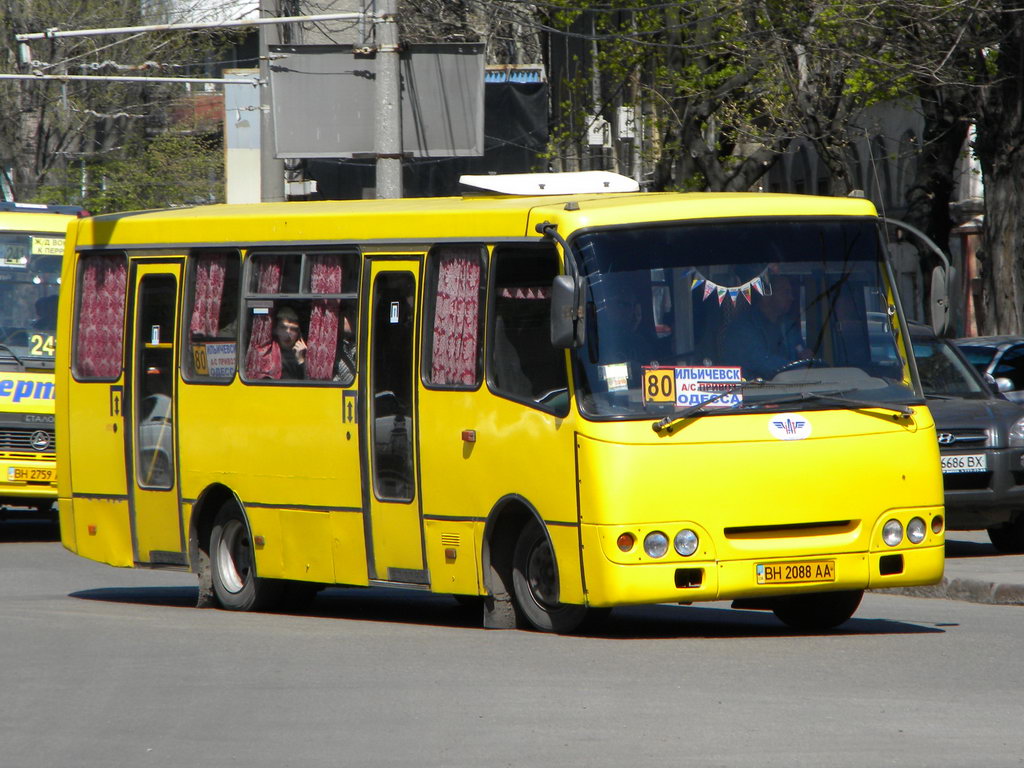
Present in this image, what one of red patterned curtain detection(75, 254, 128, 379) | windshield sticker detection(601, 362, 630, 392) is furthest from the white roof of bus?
red patterned curtain detection(75, 254, 128, 379)

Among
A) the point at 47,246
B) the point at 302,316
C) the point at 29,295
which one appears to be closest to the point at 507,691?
the point at 302,316

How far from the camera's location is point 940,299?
10773mm

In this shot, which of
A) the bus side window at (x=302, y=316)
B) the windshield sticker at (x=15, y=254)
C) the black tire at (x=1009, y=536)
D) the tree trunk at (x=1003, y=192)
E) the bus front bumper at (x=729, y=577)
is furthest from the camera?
the tree trunk at (x=1003, y=192)

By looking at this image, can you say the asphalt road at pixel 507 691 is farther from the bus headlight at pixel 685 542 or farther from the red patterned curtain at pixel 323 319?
the red patterned curtain at pixel 323 319

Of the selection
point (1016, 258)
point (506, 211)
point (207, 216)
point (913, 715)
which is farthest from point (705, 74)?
point (913, 715)

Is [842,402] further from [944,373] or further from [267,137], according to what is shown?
[267,137]

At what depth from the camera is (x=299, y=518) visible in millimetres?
12344

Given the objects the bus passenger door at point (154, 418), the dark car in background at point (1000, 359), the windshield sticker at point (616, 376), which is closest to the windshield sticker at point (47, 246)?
the bus passenger door at point (154, 418)

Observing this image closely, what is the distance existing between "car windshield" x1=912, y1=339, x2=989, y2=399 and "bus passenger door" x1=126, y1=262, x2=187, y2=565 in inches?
244

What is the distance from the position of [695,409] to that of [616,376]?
1.39 ft

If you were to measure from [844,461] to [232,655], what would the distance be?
3.23 meters

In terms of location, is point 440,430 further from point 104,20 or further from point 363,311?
point 104,20

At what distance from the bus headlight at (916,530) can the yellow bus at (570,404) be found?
2cm

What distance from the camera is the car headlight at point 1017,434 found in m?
15.6
